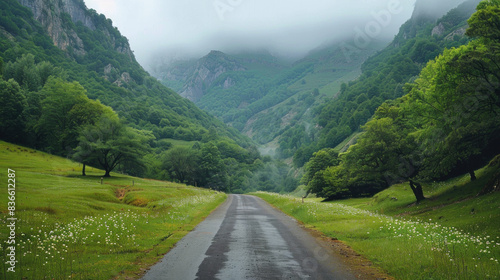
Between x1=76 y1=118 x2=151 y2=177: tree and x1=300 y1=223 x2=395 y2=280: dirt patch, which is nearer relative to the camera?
x1=300 y1=223 x2=395 y2=280: dirt patch

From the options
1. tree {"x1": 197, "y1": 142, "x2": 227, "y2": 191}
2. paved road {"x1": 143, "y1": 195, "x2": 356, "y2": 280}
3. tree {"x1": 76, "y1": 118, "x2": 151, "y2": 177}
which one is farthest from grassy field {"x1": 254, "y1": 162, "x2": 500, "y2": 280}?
tree {"x1": 197, "y1": 142, "x2": 227, "y2": 191}

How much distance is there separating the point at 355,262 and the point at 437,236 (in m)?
5.57

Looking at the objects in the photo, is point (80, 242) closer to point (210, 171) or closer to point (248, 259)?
point (248, 259)

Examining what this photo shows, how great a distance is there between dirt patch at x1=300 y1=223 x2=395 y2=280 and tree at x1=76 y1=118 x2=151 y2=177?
6720 centimetres

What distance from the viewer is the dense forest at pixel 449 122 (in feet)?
102

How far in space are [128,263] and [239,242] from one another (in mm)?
6434

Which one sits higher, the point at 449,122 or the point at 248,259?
the point at 449,122

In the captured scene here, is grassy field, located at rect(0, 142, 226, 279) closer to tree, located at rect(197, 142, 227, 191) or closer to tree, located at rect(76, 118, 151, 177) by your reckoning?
tree, located at rect(76, 118, 151, 177)

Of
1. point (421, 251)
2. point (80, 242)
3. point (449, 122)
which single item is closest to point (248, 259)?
point (421, 251)

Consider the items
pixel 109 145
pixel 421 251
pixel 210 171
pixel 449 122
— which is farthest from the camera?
pixel 210 171

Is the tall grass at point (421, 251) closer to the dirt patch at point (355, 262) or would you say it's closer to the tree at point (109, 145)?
the dirt patch at point (355, 262)

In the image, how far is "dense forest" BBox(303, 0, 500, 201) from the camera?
3097cm

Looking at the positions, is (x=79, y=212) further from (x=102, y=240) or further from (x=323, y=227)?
(x=323, y=227)

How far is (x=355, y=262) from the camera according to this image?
519 inches
